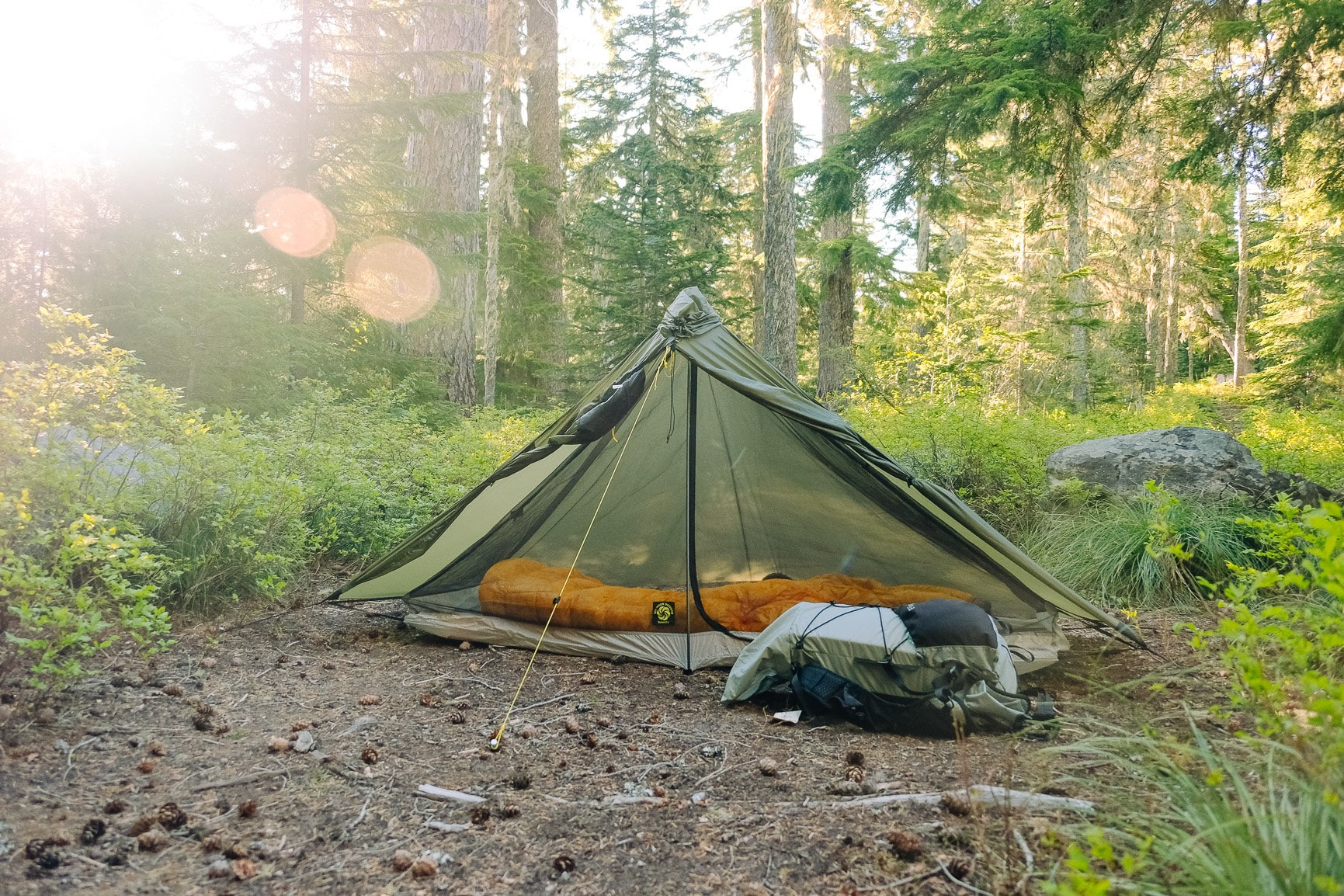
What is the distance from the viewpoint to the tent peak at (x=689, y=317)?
12.2ft

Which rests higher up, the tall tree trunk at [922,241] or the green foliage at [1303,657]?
the tall tree trunk at [922,241]

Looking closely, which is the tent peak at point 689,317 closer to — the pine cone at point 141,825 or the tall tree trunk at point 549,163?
the pine cone at point 141,825

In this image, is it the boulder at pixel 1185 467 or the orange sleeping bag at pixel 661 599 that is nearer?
the orange sleeping bag at pixel 661 599

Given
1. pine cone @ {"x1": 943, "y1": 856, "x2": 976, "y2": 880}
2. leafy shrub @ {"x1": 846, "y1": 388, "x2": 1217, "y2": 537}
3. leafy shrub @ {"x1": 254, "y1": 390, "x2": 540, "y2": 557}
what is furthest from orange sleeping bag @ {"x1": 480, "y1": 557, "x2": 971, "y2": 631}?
leafy shrub @ {"x1": 846, "y1": 388, "x2": 1217, "y2": 537}

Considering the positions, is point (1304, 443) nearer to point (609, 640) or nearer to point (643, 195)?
point (609, 640)

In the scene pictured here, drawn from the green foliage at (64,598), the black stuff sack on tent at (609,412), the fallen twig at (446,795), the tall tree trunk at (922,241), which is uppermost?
the tall tree trunk at (922,241)

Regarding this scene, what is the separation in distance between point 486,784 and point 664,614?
1638 mm

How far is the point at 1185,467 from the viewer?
524 centimetres

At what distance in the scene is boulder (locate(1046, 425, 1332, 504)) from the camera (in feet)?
16.4

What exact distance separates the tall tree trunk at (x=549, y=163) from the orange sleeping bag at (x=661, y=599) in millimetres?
7860

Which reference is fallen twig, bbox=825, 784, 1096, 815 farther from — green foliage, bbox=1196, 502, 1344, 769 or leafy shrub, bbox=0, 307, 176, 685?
leafy shrub, bbox=0, 307, 176, 685

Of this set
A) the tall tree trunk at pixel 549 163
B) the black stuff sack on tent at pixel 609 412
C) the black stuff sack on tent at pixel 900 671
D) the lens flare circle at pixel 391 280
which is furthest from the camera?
the tall tree trunk at pixel 549 163

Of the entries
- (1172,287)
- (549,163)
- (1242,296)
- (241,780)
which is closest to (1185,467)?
(241,780)

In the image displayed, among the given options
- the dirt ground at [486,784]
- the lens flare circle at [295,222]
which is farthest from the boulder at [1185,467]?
the lens flare circle at [295,222]
